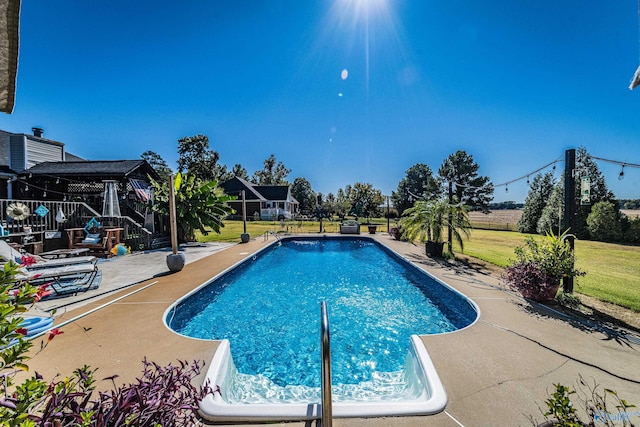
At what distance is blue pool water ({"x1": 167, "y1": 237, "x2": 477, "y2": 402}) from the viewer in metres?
4.42

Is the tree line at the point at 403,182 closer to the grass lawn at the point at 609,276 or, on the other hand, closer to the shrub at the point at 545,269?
the grass lawn at the point at 609,276

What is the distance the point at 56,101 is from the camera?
49.4 feet

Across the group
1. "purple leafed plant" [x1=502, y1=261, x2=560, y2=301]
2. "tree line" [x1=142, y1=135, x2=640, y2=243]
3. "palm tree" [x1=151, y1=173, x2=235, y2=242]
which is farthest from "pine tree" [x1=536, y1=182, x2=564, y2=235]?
"palm tree" [x1=151, y1=173, x2=235, y2=242]

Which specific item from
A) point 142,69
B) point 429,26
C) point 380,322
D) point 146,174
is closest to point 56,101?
point 146,174

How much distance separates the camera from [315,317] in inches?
247

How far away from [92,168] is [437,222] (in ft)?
60.2

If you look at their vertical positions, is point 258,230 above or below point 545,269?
below

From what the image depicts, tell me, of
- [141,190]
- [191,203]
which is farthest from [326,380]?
[141,190]

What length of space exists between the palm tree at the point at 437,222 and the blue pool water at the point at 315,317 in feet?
5.62

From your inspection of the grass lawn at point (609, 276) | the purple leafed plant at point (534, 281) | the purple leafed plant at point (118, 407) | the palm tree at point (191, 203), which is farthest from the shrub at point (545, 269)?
the palm tree at point (191, 203)

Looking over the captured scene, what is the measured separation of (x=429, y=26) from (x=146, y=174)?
56.5 feet

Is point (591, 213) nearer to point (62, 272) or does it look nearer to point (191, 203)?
point (191, 203)

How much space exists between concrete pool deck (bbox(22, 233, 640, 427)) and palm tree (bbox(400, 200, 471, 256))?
4.77 meters

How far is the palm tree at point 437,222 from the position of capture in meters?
10.6
